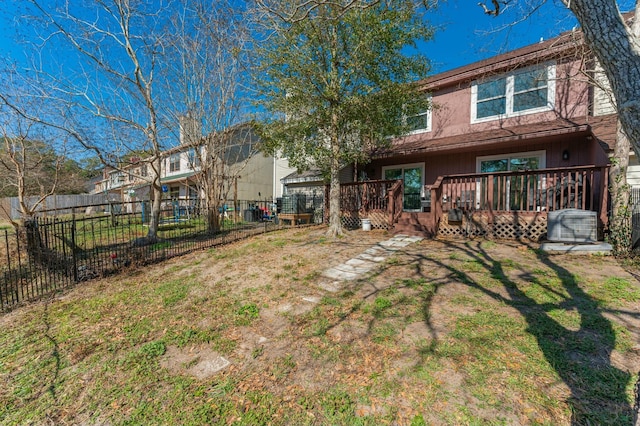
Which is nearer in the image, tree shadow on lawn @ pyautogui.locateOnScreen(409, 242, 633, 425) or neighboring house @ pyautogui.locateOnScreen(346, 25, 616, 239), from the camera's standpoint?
tree shadow on lawn @ pyautogui.locateOnScreen(409, 242, 633, 425)

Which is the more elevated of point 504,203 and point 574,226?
point 504,203

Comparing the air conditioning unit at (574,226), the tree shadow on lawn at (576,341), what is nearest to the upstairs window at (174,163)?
the tree shadow on lawn at (576,341)

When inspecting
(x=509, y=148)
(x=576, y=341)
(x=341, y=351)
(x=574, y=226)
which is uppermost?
(x=509, y=148)

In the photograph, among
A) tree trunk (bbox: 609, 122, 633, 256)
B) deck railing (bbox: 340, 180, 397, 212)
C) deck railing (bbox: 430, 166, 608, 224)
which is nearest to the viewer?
tree trunk (bbox: 609, 122, 633, 256)

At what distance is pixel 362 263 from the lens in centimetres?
573

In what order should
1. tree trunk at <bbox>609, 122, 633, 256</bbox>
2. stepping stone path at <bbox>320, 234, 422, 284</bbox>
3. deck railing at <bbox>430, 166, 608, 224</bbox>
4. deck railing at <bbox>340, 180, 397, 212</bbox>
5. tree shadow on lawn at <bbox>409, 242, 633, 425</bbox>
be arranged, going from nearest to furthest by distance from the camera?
1. tree shadow on lawn at <bbox>409, 242, 633, 425</bbox>
2. stepping stone path at <bbox>320, 234, 422, 284</bbox>
3. tree trunk at <bbox>609, 122, 633, 256</bbox>
4. deck railing at <bbox>430, 166, 608, 224</bbox>
5. deck railing at <bbox>340, 180, 397, 212</bbox>

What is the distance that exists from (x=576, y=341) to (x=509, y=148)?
834 centimetres

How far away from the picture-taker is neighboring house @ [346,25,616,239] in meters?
7.03

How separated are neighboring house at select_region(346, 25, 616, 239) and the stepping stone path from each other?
1.60 metres

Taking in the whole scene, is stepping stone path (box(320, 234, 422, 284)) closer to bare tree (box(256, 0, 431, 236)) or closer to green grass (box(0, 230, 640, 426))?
green grass (box(0, 230, 640, 426))

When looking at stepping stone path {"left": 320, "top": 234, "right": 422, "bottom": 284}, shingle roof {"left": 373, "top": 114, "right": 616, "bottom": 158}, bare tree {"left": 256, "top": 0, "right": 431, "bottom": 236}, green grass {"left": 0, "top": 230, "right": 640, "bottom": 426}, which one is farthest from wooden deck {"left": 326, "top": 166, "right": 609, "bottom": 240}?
green grass {"left": 0, "top": 230, "right": 640, "bottom": 426}

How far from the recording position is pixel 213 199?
10570mm

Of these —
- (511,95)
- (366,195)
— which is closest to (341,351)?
(366,195)

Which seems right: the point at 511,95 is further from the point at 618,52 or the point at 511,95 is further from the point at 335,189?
the point at 618,52
